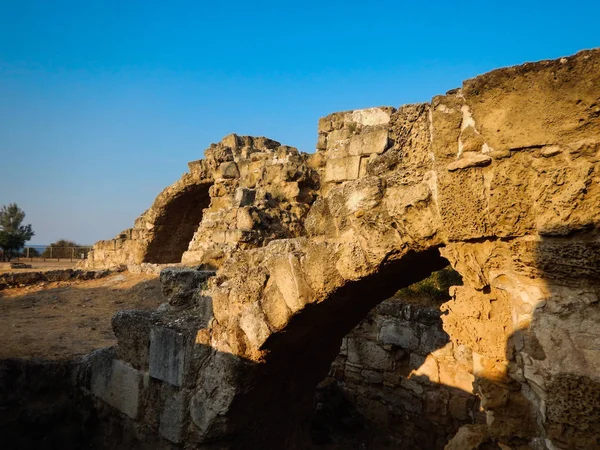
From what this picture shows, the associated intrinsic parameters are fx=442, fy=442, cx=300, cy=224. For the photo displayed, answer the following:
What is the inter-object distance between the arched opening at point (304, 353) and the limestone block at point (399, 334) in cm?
143

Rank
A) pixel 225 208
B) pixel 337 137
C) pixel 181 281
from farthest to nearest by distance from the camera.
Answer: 1. pixel 225 208
2. pixel 337 137
3. pixel 181 281

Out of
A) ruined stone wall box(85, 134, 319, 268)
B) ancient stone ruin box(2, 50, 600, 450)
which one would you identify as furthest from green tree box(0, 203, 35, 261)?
ancient stone ruin box(2, 50, 600, 450)

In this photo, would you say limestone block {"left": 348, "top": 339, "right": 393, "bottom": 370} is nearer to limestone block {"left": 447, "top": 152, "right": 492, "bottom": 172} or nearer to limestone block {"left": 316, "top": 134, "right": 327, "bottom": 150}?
limestone block {"left": 316, "top": 134, "right": 327, "bottom": 150}

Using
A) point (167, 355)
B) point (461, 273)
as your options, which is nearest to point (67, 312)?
point (167, 355)

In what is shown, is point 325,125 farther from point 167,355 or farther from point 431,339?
point 167,355

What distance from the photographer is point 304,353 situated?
3295mm

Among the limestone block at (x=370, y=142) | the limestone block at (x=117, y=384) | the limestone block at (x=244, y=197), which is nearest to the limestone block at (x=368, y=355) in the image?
the limestone block at (x=370, y=142)

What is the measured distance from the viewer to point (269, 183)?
23.8ft

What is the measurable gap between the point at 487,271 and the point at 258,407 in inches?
80.3

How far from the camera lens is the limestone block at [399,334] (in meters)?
4.73

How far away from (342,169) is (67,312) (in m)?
5.05

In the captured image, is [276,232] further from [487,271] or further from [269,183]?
[487,271]

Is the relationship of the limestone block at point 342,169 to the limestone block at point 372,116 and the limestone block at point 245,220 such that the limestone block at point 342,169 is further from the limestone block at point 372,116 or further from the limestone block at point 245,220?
the limestone block at point 245,220

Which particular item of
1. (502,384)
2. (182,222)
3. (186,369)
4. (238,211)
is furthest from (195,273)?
(182,222)
